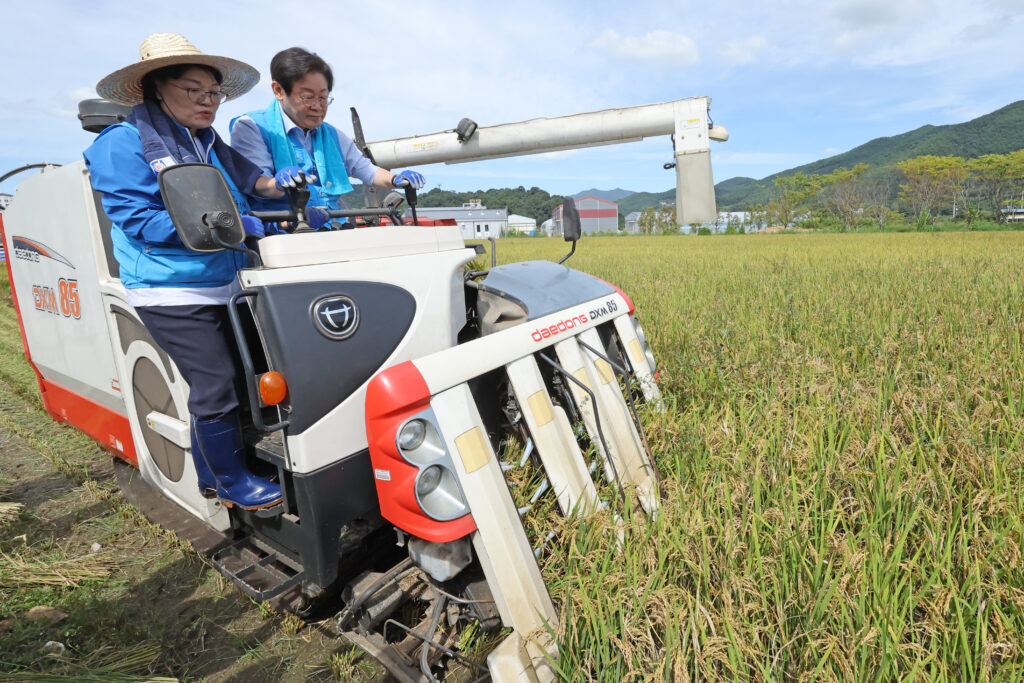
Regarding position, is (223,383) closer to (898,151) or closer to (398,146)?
(398,146)

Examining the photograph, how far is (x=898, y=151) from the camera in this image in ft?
468

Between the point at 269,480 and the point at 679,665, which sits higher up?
the point at 269,480

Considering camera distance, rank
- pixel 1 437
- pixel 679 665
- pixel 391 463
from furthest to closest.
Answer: pixel 1 437 < pixel 391 463 < pixel 679 665

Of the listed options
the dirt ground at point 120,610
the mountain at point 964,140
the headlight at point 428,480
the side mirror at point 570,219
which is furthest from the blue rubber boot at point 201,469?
the mountain at point 964,140

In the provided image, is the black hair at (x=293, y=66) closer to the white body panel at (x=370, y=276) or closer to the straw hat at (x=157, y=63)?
the straw hat at (x=157, y=63)

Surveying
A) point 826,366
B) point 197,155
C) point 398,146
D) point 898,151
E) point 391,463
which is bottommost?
point 826,366

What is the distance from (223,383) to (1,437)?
367 centimetres

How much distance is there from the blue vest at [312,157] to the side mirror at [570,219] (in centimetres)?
118

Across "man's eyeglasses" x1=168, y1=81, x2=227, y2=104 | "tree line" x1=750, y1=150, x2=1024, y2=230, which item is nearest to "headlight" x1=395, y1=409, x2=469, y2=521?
"man's eyeglasses" x1=168, y1=81, x2=227, y2=104

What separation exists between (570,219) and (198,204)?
70.7 inches

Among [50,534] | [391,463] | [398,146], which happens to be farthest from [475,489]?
[398,146]

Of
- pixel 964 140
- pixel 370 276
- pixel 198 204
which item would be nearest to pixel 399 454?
pixel 370 276

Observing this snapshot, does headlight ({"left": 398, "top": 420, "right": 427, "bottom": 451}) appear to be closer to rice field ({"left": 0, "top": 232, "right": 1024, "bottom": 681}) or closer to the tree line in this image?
rice field ({"left": 0, "top": 232, "right": 1024, "bottom": 681})

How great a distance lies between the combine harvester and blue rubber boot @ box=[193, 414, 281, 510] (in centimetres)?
7
